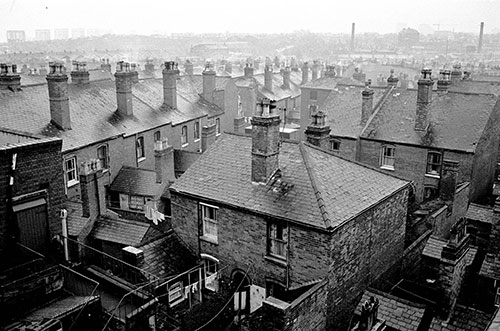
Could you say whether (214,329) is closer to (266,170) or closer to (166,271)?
(166,271)

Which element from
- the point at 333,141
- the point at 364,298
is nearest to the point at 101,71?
the point at 333,141

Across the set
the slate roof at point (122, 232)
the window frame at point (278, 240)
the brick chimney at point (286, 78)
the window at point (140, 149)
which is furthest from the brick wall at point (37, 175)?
the brick chimney at point (286, 78)

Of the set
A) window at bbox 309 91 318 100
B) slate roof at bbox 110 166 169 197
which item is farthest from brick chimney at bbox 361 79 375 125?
window at bbox 309 91 318 100

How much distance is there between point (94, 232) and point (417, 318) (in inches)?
516

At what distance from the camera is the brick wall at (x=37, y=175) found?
43.5ft

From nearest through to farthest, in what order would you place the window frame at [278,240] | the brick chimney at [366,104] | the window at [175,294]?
1. the window frame at [278,240]
2. the window at [175,294]
3. the brick chimney at [366,104]

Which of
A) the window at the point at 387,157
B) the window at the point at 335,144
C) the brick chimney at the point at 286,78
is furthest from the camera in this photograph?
the brick chimney at the point at 286,78

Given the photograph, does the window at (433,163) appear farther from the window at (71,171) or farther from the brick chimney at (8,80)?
the brick chimney at (8,80)

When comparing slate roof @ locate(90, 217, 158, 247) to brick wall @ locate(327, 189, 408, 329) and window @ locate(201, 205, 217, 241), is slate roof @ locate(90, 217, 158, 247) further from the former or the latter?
brick wall @ locate(327, 189, 408, 329)

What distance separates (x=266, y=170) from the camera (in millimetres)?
18094

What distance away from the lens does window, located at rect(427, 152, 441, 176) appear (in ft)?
98.2

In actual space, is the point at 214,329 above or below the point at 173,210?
below

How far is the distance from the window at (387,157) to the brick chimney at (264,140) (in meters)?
15.7

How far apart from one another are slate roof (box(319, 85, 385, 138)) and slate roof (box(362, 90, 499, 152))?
1.12 meters
